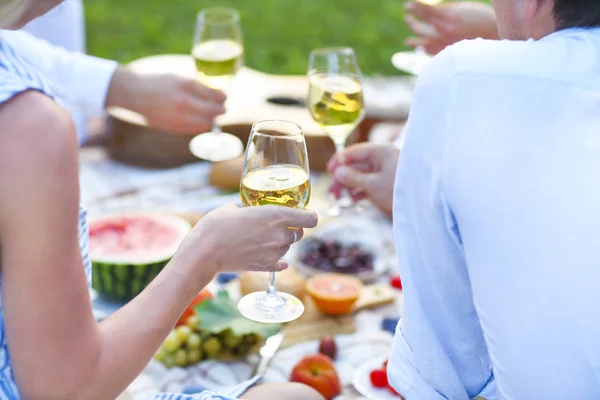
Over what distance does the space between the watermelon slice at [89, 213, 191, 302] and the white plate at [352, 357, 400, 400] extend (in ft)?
2.21

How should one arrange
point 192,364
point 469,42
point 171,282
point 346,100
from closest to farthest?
point 469,42
point 171,282
point 192,364
point 346,100

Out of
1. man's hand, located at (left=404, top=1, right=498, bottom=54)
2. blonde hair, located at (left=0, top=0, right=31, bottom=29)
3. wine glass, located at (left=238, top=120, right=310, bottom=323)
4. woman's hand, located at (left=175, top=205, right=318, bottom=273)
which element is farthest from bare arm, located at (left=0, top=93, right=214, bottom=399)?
man's hand, located at (left=404, top=1, right=498, bottom=54)

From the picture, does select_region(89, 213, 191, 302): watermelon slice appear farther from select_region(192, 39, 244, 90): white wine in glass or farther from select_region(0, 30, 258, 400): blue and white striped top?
select_region(0, 30, 258, 400): blue and white striped top

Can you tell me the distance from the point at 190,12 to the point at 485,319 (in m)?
6.79

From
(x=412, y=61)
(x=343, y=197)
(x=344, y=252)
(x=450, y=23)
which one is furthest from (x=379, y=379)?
(x=412, y=61)

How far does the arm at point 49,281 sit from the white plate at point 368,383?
0.86 metres

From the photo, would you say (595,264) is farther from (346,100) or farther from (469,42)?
(346,100)

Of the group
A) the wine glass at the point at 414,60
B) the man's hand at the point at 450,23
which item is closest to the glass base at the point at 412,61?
the wine glass at the point at 414,60

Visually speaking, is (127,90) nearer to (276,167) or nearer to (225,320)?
(225,320)

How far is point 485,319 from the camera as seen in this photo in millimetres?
1503

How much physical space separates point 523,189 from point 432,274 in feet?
0.87

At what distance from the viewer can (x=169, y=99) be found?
286 cm

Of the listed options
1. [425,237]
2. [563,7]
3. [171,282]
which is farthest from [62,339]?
[563,7]

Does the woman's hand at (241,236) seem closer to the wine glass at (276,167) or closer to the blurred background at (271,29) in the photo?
the wine glass at (276,167)
